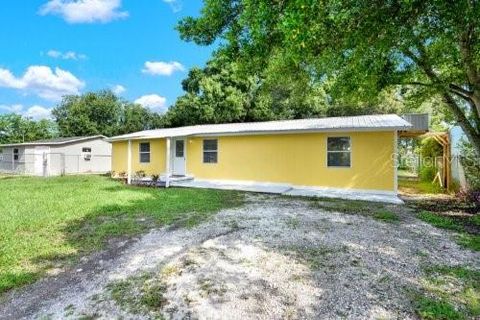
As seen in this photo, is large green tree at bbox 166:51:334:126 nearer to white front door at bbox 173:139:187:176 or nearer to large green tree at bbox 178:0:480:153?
white front door at bbox 173:139:187:176

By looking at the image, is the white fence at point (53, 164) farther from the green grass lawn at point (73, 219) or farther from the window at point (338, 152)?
the window at point (338, 152)

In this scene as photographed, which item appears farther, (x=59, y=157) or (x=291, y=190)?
(x=59, y=157)

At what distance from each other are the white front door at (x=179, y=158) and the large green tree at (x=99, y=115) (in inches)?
820

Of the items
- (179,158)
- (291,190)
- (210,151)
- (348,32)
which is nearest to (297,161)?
(291,190)

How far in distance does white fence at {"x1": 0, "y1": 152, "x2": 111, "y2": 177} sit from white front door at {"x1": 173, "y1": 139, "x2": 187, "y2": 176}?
11173mm

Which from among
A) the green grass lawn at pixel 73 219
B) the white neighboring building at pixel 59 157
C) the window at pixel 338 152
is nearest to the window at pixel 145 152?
the white neighboring building at pixel 59 157

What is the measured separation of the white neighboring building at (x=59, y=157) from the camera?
23484mm

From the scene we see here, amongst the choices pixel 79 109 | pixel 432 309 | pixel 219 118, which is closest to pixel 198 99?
pixel 219 118

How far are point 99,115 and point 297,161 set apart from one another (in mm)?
34861

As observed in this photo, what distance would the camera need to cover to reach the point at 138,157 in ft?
59.3

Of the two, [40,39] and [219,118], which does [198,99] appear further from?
[40,39]

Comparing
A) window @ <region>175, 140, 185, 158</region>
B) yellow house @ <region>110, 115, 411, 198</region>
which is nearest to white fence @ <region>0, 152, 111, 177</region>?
yellow house @ <region>110, 115, 411, 198</region>

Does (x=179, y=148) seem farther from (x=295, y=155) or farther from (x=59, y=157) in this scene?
(x=59, y=157)

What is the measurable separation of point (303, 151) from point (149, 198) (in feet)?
20.3
